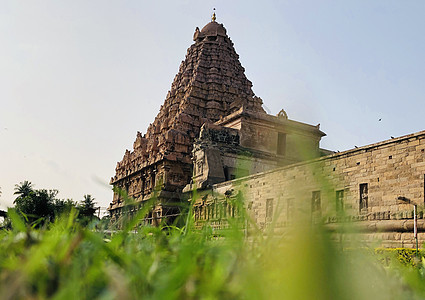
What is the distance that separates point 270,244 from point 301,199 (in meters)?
0.28

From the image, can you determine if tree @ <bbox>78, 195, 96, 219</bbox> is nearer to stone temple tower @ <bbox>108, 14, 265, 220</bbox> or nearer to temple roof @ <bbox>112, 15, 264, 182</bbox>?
stone temple tower @ <bbox>108, 14, 265, 220</bbox>

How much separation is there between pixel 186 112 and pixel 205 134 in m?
9.01

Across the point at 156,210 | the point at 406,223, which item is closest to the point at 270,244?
the point at 406,223

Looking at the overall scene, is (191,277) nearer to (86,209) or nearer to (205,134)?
(86,209)

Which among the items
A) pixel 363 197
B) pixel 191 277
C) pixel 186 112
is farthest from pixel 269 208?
pixel 186 112

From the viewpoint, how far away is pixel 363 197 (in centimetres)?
1098

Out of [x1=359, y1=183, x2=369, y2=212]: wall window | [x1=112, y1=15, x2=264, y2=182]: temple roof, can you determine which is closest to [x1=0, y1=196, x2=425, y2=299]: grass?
[x1=359, y1=183, x2=369, y2=212]: wall window

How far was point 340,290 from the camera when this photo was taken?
2.07ft

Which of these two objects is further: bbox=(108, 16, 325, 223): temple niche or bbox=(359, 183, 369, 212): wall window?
bbox=(108, 16, 325, 223): temple niche

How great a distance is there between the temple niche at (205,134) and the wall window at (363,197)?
6440 mm

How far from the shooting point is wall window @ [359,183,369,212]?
10898 millimetres

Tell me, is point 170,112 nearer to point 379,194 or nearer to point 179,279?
point 379,194

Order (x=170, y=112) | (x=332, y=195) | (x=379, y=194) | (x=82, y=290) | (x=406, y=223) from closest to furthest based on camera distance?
(x=82, y=290) → (x=332, y=195) → (x=406, y=223) → (x=379, y=194) → (x=170, y=112)

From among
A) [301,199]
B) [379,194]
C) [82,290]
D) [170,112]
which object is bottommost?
[82,290]
